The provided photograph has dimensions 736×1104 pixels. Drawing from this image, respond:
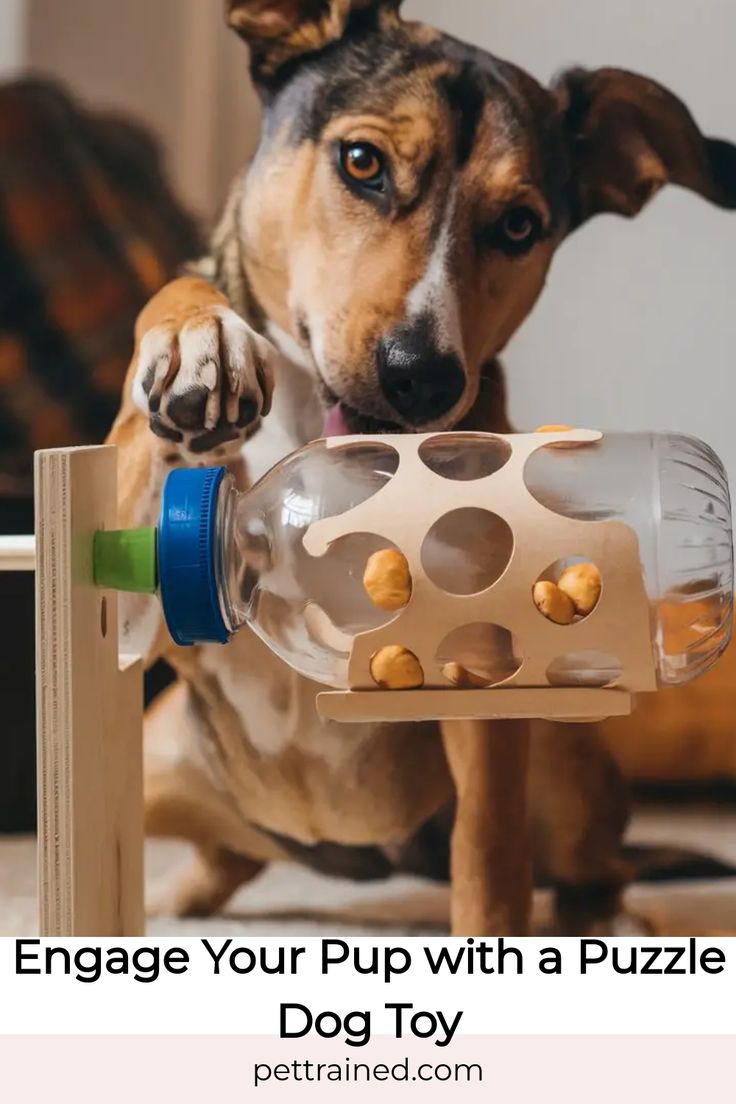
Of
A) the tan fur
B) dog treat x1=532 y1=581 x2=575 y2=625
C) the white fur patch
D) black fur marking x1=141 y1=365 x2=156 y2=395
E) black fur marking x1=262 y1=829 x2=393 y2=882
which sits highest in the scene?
the tan fur

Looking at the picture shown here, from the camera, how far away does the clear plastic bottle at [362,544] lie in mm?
654

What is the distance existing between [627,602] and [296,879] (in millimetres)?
538

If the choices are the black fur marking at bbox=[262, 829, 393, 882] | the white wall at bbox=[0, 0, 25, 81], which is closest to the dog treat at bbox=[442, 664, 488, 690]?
the black fur marking at bbox=[262, 829, 393, 882]

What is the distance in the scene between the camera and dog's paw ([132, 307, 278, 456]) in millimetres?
839

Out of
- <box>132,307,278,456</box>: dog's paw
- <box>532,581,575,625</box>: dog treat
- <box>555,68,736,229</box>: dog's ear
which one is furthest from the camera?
<box>555,68,736,229</box>: dog's ear

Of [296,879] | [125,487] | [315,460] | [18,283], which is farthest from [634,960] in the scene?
[18,283]

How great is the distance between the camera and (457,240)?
90 centimetres

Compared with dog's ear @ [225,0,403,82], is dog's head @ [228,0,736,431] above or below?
below

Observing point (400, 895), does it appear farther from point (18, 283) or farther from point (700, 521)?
point (18, 283)

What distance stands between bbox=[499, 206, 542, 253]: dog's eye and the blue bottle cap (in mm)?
410

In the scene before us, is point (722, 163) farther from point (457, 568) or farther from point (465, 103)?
point (457, 568)

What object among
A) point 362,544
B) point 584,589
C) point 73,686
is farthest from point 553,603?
point 73,686

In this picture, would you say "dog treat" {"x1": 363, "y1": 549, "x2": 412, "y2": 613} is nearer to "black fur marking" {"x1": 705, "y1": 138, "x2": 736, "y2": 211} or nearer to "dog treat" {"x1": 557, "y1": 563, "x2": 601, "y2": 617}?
"dog treat" {"x1": 557, "y1": 563, "x2": 601, "y2": 617}

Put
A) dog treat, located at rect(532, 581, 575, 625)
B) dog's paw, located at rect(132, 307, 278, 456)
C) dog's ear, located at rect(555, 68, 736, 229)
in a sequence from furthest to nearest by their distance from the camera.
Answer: dog's ear, located at rect(555, 68, 736, 229), dog's paw, located at rect(132, 307, 278, 456), dog treat, located at rect(532, 581, 575, 625)
